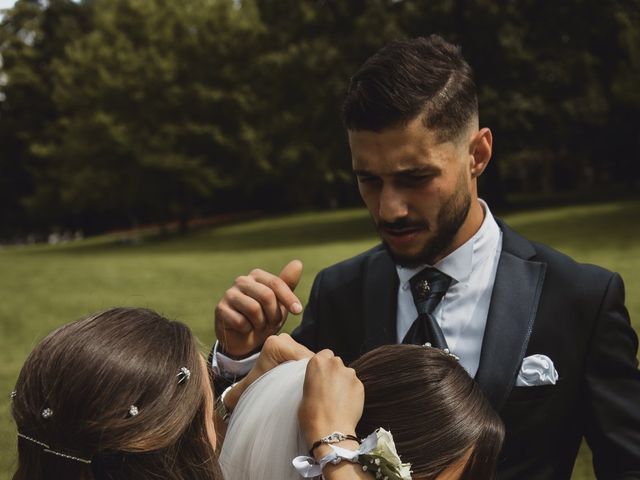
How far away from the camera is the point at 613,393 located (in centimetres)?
262

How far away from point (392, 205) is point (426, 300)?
0.38 meters

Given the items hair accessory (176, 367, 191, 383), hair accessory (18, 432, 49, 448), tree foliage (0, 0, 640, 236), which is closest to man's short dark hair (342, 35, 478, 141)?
hair accessory (176, 367, 191, 383)

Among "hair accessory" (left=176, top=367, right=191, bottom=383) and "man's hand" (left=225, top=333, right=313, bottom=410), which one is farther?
"man's hand" (left=225, top=333, right=313, bottom=410)

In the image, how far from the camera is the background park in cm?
2022

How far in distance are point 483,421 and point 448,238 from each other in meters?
0.81

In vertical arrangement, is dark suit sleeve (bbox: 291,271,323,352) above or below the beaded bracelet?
below

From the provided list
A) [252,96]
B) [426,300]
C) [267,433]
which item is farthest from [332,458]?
[252,96]

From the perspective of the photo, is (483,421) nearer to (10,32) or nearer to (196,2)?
(196,2)

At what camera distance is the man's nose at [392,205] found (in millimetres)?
2695

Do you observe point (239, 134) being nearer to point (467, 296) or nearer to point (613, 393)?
point (467, 296)

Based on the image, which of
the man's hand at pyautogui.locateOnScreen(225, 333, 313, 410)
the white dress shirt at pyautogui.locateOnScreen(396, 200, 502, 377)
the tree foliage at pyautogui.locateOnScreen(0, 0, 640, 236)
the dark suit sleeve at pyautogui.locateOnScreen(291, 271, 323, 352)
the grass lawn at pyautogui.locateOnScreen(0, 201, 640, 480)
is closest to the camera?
the man's hand at pyautogui.locateOnScreen(225, 333, 313, 410)

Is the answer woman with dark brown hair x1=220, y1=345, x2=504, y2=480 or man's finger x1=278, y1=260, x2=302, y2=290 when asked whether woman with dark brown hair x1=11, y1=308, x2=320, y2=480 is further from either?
man's finger x1=278, y1=260, x2=302, y2=290

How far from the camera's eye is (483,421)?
7.11 feet

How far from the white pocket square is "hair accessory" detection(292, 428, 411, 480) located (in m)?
0.78
